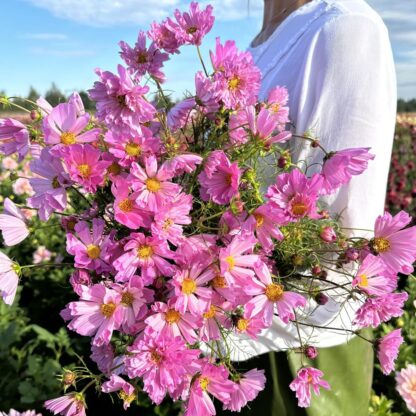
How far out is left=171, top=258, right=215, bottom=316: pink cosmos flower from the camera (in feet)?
2.12

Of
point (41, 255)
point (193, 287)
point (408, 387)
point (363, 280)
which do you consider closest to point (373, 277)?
point (363, 280)

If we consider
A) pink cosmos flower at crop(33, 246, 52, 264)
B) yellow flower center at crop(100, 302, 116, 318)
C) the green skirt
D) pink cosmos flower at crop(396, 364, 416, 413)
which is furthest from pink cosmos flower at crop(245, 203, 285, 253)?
pink cosmos flower at crop(33, 246, 52, 264)

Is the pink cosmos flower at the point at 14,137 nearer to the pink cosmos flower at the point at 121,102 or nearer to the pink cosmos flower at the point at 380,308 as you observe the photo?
the pink cosmos flower at the point at 121,102

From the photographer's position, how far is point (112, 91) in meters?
0.66

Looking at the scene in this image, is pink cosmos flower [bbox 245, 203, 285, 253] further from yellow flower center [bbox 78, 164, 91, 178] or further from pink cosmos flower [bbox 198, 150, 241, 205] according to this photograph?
yellow flower center [bbox 78, 164, 91, 178]

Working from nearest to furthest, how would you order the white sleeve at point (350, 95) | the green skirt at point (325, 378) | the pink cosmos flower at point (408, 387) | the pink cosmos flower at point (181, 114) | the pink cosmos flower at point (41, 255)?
the pink cosmos flower at point (181, 114)
the white sleeve at point (350, 95)
the green skirt at point (325, 378)
the pink cosmos flower at point (408, 387)
the pink cosmos flower at point (41, 255)

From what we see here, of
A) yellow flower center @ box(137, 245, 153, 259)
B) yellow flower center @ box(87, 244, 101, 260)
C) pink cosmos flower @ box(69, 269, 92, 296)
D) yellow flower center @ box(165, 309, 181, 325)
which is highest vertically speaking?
yellow flower center @ box(137, 245, 153, 259)

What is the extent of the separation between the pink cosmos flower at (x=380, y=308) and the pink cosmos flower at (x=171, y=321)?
9.5 inches

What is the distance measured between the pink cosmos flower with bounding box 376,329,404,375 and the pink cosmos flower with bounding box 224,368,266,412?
0.20 m

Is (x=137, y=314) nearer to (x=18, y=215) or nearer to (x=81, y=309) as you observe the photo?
(x=81, y=309)

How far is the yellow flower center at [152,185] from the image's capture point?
2.09 ft

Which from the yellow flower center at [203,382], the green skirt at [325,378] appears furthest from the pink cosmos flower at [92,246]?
the green skirt at [325,378]

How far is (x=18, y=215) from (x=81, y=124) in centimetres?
22

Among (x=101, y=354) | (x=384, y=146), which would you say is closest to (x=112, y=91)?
(x=101, y=354)
